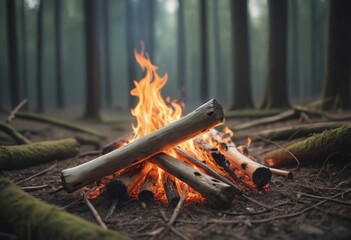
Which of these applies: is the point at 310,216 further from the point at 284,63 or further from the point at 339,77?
the point at 284,63

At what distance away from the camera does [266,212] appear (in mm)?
Answer: 3158

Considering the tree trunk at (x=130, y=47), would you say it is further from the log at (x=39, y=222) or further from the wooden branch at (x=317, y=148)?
the log at (x=39, y=222)

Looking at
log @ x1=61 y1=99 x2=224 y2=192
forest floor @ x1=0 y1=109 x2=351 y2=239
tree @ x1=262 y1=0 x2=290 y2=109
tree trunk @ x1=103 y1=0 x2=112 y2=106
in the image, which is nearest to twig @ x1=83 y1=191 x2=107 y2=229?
forest floor @ x1=0 y1=109 x2=351 y2=239

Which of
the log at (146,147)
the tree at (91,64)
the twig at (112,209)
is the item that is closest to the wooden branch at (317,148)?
the log at (146,147)

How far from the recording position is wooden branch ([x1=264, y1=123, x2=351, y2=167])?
4082mm

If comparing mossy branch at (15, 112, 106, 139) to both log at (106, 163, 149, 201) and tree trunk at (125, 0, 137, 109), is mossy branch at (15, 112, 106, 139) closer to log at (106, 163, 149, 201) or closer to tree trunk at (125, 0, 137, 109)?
log at (106, 163, 149, 201)

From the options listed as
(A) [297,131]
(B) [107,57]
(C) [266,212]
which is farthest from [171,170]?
(B) [107,57]

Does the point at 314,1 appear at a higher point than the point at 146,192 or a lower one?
higher

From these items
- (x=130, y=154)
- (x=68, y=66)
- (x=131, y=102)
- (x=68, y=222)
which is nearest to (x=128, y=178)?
(x=130, y=154)

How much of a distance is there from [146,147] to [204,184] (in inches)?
36.2

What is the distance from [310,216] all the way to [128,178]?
2.26 metres

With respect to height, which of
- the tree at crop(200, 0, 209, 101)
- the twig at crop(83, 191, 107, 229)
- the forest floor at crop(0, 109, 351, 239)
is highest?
the tree at crop(200, 0, 209, 101)

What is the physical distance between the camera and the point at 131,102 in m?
20.2

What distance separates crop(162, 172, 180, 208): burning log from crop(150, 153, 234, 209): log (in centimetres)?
16
